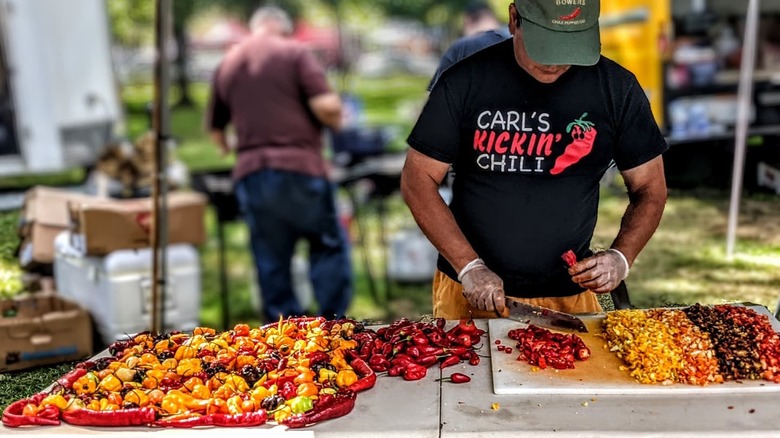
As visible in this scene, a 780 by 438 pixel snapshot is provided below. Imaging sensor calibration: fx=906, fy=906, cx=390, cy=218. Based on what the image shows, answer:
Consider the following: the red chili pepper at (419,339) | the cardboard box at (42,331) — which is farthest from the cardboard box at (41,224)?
the red chili pepper at (419,339)

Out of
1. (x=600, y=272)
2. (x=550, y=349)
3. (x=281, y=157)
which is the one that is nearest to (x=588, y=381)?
(x=550, y=349)

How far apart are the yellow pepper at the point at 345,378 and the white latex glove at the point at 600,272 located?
84 cm

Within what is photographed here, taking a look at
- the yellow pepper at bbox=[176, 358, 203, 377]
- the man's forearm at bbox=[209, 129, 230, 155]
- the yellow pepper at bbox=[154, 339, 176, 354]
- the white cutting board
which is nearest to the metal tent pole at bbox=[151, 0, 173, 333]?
the man's forearm at bbox=[209, 129, 230, 155]

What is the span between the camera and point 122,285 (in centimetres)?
558

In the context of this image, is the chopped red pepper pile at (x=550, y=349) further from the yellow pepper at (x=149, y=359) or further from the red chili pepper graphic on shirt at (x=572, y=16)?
the yellow pepper at (x=149, y=359)

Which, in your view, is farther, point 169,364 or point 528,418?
point 169,364

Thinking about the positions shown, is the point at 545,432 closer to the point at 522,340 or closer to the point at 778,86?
the point at 522,340

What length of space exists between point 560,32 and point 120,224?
3.44 metres

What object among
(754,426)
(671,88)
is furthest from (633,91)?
(671,88)

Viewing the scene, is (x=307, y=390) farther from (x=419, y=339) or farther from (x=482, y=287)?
(x=482, y=287)

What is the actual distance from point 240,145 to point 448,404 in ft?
13.6

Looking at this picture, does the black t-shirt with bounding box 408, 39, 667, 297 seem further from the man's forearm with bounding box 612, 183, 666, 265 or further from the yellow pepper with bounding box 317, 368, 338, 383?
the yellow pepper with bounding box 317, 368, 338, 383

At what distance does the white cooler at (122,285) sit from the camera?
18.2ft

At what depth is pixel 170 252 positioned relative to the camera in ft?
19.5
